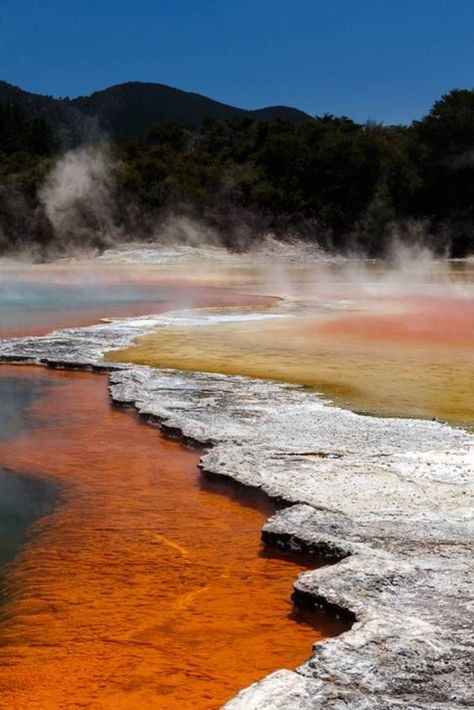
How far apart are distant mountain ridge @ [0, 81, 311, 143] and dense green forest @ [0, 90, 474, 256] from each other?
92.3m

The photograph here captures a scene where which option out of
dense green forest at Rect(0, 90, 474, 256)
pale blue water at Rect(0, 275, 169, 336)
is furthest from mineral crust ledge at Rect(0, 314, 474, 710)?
dense green forest at Rect(0, 90, 474, 256)

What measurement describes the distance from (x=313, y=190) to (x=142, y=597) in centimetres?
4521

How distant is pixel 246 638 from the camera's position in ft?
12.0

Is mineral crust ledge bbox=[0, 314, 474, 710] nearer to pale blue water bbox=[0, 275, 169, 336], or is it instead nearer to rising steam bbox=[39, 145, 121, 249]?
pale blue water bbox=[0, 275, 169, 336]

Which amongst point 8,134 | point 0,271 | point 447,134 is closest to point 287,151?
point 447,134

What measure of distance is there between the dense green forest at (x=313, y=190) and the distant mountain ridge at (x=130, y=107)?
303 ft

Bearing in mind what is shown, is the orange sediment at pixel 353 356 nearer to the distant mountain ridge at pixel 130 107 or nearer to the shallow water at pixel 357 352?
the shallow water at pixel 357 352

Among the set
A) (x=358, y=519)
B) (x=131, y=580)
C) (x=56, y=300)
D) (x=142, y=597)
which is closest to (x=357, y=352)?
(x=358, y=519)

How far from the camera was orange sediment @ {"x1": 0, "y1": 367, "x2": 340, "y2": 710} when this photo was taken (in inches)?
Result: 131

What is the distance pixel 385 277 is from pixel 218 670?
85.4 feet

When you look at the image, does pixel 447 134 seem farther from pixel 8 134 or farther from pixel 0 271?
pixel 8 134

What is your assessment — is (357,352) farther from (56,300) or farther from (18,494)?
(56,300)

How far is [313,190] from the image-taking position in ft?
158

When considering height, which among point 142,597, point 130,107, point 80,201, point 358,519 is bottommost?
point 142,597
